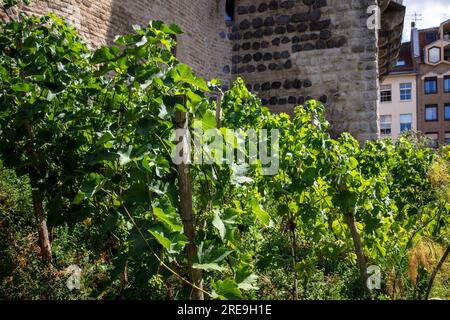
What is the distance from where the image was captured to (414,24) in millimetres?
A: 33094

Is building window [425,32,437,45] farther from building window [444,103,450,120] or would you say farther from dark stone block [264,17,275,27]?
dark stone block [264,17,275,27]

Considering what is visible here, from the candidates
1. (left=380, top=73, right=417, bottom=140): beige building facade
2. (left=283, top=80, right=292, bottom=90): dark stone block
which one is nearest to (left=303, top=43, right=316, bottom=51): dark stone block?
(left=283, top=80, right=292, bottom=90): dark stone block

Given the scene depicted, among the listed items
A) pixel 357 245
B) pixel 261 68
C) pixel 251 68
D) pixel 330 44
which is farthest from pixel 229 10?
pixel 357 245

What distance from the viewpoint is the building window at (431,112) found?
31.5 m

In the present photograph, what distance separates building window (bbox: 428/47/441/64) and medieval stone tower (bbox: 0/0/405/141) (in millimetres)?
24142

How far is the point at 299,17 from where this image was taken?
29.8 feet

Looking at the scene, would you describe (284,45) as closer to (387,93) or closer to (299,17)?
(299,17)

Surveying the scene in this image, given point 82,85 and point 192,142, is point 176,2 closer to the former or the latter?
point 82,85

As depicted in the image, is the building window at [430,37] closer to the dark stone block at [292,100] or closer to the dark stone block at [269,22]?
the dark stone block at [269,22]

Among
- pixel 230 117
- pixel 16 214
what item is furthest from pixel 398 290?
pixel 16 214

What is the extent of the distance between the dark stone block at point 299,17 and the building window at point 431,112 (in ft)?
82.2

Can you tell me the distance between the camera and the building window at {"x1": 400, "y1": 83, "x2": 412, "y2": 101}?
3222cm

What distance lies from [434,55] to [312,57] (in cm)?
Result: 2572

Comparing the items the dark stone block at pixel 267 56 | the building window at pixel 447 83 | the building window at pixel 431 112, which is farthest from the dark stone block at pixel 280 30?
the building window at pixel 447 83
